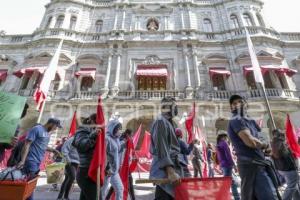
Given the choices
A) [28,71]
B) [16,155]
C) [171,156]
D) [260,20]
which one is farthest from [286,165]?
[260,20]

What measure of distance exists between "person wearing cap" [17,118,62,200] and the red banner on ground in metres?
2.38

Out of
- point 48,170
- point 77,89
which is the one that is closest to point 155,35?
point 77,89

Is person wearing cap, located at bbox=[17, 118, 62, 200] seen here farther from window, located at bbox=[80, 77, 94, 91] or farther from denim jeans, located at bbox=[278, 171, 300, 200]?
window, located at bbox=[80, 77, 94, 91]

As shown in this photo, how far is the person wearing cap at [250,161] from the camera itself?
2.24 meters

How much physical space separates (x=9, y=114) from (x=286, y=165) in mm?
5179

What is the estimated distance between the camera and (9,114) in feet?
12.4

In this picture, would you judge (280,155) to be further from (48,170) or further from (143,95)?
(143,95)

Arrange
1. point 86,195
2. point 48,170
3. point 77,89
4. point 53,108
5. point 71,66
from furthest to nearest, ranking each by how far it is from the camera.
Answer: point 71,66 < point 77,89 < point 53,108 < point 48,170 < point 86,195

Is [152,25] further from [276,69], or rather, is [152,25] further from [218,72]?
[276,69]

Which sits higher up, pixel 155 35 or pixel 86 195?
pixel 155 35

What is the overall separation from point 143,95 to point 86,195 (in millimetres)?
10212

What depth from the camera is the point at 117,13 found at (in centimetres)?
1789

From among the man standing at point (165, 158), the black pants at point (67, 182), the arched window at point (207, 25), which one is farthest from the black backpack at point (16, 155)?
the arched window at point (207, 25)

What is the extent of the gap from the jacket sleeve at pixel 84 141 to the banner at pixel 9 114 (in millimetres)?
1299
